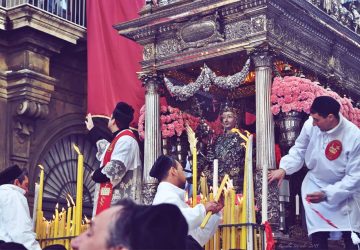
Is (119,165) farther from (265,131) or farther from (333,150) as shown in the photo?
(265,131)

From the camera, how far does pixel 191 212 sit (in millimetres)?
5184

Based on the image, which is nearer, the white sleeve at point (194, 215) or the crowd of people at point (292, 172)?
the white sleeve at point (194, 215)

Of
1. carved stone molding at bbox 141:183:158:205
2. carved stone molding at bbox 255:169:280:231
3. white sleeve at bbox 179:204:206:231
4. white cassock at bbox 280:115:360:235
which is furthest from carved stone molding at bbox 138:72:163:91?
white sleeve at bbox 179:204:206:231

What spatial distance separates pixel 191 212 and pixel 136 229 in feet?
8.83

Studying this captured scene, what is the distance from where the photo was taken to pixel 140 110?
11617 millimetres

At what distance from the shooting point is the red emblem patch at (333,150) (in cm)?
591

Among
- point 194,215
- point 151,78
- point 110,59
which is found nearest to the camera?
point 194,215

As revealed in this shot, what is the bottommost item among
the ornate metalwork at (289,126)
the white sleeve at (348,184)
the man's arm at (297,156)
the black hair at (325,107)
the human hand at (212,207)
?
the human hand at (212,207)

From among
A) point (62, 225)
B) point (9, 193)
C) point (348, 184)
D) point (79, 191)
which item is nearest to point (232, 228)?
point (348, 184)

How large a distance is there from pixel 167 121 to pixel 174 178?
5373mm

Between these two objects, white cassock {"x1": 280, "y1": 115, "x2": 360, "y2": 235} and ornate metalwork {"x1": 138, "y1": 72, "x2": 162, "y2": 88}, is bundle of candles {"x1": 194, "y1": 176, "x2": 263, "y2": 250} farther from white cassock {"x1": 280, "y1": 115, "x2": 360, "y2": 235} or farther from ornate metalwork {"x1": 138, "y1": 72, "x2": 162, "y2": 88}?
ornate metalwork {"x1": 138, "y1": 72, "x2": 162, "y2": 88}

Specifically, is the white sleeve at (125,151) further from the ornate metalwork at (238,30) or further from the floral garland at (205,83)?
the ornate metalwork at (238,30)

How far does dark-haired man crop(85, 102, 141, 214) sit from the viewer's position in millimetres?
6781

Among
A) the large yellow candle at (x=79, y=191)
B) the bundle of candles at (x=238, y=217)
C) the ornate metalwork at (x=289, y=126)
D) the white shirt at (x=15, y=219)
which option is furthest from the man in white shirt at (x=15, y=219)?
the ornate metalwork at (x=289, y=126)
